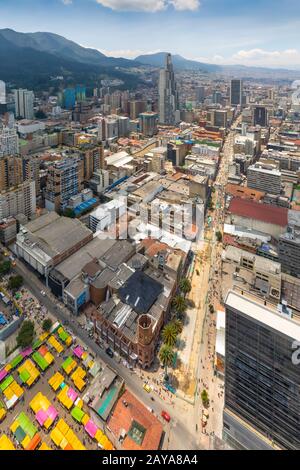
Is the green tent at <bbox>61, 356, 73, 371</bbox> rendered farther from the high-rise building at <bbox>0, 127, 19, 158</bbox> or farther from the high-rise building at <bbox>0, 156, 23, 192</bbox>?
the high-rise building at <bbox>0, 127, 19, 158</bbox>

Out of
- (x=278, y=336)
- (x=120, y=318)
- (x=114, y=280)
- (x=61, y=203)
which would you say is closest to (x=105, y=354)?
(x=120, y=318)

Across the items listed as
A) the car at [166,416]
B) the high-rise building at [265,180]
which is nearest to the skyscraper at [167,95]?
the high-rise building at [265,180]

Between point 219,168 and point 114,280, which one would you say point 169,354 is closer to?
point 114,280

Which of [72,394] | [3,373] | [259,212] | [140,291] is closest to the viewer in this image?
[72,394]

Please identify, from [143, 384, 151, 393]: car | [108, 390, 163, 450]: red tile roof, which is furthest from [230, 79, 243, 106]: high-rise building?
[108, 390, 163, 450]: red tile roof

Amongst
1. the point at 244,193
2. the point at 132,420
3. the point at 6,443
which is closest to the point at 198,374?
the point at 132,420

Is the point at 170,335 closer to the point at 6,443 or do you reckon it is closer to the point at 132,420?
the point at 132,420
